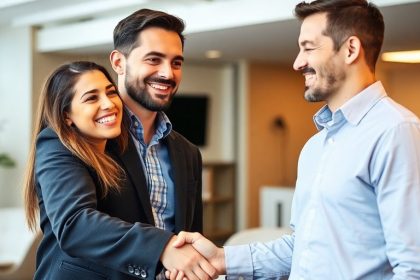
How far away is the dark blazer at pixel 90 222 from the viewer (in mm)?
1677

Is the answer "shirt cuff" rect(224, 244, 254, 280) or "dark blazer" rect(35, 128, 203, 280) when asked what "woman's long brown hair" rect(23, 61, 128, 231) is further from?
"shirt cuff" rect(224, 244, 254, 280)

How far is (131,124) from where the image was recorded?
1.99m

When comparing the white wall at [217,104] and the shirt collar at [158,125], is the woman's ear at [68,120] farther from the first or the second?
the white wall at [217,104]

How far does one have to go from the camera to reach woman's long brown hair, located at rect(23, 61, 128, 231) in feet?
5.79

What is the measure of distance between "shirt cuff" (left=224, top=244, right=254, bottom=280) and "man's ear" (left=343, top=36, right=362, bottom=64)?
654 mm

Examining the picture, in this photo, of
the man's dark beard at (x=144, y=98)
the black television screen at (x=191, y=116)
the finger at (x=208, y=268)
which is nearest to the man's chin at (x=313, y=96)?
the man's dark beard at (x=144, y=98)

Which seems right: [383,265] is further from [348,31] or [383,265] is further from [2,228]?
[2,228]

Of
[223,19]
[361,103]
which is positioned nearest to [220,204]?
[223,19]

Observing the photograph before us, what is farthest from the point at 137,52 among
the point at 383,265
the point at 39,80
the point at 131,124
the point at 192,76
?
the point at 192,76

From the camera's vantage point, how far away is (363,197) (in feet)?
4.97

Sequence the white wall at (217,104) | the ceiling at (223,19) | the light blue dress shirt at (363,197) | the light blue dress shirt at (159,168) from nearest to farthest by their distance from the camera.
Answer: the light blue dress shirt at (363,197)
the light blue dress shirt at (159,168)
the ceiling at (223,19)
the white wall at (217,104)

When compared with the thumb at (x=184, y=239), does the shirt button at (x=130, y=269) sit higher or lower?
lower

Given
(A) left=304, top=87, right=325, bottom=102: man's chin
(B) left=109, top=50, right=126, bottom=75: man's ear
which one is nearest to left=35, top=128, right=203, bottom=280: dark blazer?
(B) left=109, top=50, right=126, bottom=75: man's ear

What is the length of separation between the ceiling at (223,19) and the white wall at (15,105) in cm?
21
